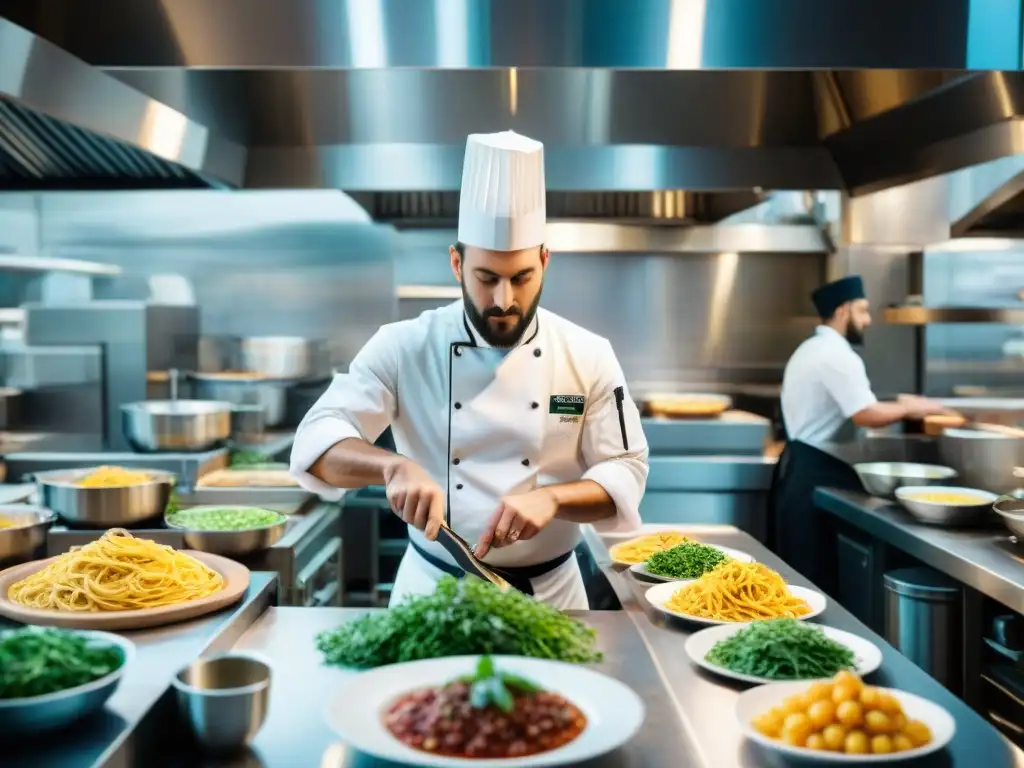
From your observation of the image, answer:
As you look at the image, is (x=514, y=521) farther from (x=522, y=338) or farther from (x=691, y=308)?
(x=691, y=308)

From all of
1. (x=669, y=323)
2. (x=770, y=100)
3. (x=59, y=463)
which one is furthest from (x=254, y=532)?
(x=669, y=323)

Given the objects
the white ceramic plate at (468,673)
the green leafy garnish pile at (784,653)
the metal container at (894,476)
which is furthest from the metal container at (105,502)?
the metal container at (894,476)

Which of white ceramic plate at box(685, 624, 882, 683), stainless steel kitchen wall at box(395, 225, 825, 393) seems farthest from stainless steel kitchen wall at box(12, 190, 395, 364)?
white ceramic plate at box(685, 624, 882, 683)

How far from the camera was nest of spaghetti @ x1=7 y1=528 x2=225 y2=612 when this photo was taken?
6.03 ft

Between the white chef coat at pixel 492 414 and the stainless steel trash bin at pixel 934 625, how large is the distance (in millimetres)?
1343

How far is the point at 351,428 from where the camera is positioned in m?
2.38

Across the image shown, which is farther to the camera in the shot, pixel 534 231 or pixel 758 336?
pixel 758 336

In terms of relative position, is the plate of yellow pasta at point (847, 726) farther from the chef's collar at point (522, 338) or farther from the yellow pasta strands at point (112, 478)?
the yellow pasta strands at point (112, 478)

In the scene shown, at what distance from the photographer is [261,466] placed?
4.34 meters

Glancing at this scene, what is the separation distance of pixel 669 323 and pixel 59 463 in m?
3.37

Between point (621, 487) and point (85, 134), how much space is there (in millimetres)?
1957

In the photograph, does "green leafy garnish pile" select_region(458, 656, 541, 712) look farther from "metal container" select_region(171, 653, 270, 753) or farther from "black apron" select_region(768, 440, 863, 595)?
"black apron" select_region(768, 440, 863, 595)

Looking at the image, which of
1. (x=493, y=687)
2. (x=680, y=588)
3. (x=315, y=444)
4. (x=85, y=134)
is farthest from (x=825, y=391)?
(x=493, y=687)

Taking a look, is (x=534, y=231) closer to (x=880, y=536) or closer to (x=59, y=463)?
(x=880, y=536)
